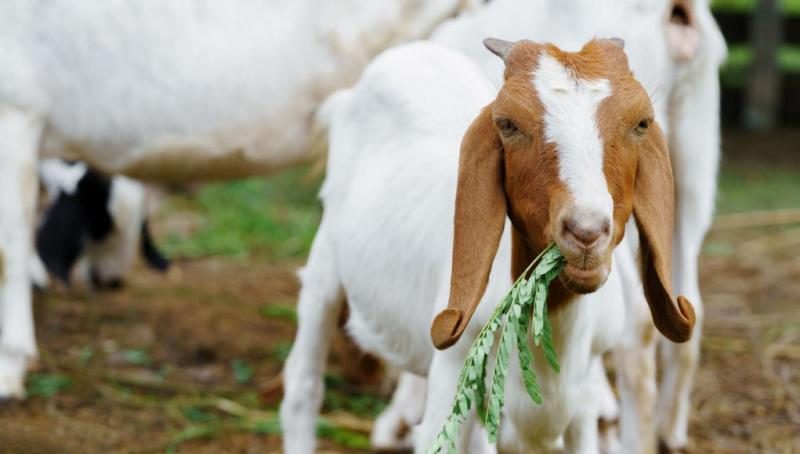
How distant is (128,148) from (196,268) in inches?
99.2

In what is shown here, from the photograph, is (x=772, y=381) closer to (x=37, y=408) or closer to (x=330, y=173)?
(x=330, y=173)

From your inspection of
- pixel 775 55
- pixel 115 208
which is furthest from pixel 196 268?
pixel 775 55

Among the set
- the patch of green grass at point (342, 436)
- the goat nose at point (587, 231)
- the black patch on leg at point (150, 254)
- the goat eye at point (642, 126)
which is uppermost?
the goat eye at point (642, 126)

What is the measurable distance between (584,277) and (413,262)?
38.1 inches

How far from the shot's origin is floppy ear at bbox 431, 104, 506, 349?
2.59m

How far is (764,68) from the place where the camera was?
11.8 m

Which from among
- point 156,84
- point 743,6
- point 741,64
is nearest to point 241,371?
point 156,84

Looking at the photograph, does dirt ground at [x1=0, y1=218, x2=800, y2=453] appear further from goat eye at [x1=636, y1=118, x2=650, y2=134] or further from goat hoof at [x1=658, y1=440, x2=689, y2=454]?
goat eye at [x1=636, y1=118, x2=650, y2=134]

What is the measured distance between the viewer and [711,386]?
5.39 m

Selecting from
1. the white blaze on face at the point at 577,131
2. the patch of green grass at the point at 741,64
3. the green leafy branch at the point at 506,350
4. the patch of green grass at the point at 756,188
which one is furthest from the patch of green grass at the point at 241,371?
the patch of green grass at the point at 741,64

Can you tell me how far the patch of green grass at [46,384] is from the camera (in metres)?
5.23

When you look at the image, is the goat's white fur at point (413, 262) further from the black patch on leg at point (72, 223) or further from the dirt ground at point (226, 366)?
the black patch on leg at point (72, 223)

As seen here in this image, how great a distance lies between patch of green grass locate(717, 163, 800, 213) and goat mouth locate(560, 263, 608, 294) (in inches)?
260

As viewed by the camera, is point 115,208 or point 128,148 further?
point 115,208
